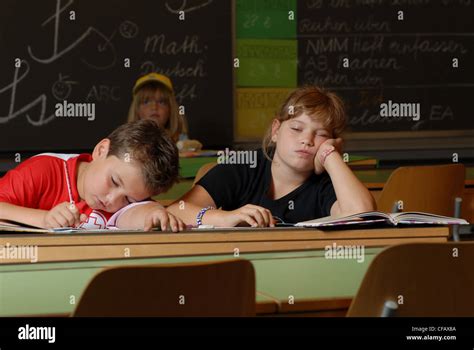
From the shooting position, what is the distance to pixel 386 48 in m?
5.05

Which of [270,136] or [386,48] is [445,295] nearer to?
[270,136]

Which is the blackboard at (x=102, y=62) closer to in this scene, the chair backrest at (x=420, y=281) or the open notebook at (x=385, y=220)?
the open notebook at (x=385, y=220)

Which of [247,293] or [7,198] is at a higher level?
[7,198]

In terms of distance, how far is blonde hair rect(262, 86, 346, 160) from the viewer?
2336 mm

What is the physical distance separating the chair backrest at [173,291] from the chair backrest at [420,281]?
20 centimetres

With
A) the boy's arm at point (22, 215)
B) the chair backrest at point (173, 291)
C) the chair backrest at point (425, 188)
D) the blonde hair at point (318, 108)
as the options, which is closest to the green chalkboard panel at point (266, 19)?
the chair backrest at point (425, 188)

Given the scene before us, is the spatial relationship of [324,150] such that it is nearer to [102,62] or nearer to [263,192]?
[263,192]

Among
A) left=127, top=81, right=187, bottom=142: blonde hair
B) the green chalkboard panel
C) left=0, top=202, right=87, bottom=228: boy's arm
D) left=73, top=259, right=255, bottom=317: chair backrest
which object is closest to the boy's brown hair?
left=0, top=202, right=87, bottom=228: boy's arm

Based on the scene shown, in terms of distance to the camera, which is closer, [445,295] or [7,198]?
[445,295]

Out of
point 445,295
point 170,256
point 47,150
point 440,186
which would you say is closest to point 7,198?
point 170,256

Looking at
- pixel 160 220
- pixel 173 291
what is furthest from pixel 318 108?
pixel 173 291

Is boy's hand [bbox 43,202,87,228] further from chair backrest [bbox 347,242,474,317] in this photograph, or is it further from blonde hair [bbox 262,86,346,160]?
blonde hair [bbox 262,86,346,160]

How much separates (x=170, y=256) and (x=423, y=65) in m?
3.78
